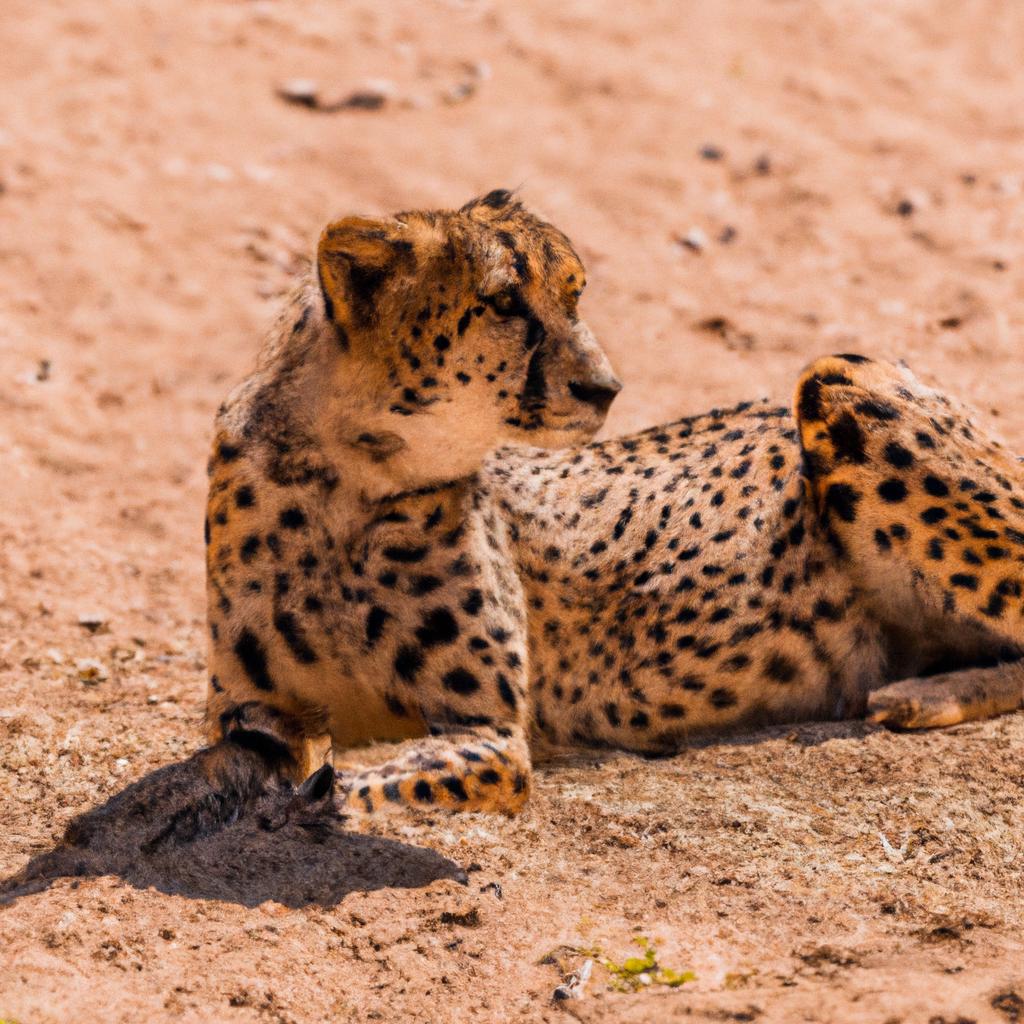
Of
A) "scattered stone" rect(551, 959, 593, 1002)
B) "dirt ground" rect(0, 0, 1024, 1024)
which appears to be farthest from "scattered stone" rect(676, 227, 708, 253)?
"scattered stone" rect(551, 959, 593, 1002)

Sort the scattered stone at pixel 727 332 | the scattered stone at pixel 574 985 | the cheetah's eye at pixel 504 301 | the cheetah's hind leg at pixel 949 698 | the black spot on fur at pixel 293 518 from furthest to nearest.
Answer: the scattered stone at pixel 727 332 < the cheetah's hind leg at pixel 949 698 < the black spot on fur at pixel 293 518 < the cheetah's eye at pixel 504 301 < the scattered stone at pixel 574 985

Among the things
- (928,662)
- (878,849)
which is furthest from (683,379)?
(878,849)

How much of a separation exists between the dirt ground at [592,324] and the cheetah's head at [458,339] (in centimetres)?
109

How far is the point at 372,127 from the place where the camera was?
916 centimetres

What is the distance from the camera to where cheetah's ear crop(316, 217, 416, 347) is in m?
3.98

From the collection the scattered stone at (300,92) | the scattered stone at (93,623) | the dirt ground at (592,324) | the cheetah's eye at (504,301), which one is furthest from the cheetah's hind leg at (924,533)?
the scattered stone at (300,92)

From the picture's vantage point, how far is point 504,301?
4133mm

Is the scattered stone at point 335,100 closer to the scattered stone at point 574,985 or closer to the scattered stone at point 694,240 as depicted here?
the scattered stone at point 694,240

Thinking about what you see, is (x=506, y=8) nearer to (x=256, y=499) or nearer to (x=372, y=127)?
(x=372, y=127)

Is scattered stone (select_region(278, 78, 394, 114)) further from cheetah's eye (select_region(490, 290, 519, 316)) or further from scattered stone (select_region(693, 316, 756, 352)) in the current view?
cheetah's eye (select_region(490, 290, 519, 316))

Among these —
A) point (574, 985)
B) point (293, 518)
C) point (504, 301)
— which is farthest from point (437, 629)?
point (574, 985)

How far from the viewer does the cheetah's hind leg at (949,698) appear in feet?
15.3

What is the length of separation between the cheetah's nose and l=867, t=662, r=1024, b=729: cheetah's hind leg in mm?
1333

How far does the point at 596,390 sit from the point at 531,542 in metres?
0.74
